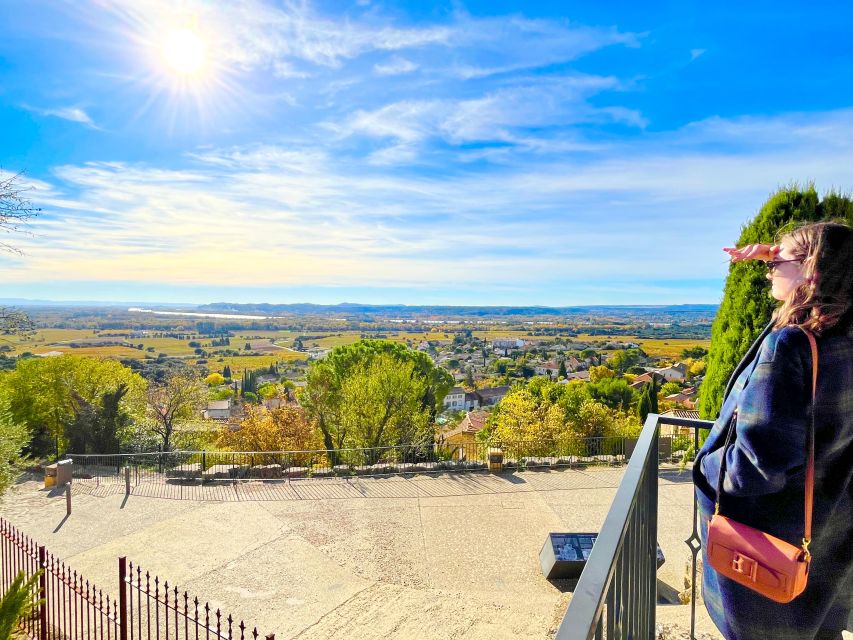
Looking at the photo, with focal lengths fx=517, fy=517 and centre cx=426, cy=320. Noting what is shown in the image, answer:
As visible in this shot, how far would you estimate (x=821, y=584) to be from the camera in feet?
5.08

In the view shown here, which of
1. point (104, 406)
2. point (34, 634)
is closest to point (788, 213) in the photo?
point (34, 634)

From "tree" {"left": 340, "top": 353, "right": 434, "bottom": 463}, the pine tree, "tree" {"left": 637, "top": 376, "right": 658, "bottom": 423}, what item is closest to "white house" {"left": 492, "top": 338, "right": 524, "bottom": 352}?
"tree" {"left": 637, "top": 376, "right": 658, "bottom": 423}

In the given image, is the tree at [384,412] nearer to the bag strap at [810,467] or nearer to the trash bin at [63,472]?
the trash bin at [63,472]

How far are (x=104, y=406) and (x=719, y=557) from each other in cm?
2295

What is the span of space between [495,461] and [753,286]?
6800 millimetres

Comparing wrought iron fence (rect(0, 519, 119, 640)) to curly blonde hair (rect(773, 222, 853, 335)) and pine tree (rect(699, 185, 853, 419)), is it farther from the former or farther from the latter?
pine tree (rect(699, 185, 853, 419))

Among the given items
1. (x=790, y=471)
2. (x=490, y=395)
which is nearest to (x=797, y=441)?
(x=790, y=471)

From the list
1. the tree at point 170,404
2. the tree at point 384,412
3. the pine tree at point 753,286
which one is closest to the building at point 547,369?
the tree at point 170,404

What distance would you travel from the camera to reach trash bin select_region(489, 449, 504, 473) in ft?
41.1

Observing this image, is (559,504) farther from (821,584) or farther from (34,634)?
(821,584)

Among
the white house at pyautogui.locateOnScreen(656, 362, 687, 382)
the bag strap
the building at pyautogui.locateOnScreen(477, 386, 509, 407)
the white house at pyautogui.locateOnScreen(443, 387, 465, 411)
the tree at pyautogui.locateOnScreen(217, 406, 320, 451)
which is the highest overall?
the bag strap

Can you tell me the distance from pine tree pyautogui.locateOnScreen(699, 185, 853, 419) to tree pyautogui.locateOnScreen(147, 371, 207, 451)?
72.0ft

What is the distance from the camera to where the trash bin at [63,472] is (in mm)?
12609

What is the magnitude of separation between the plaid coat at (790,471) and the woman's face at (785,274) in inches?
7.7
